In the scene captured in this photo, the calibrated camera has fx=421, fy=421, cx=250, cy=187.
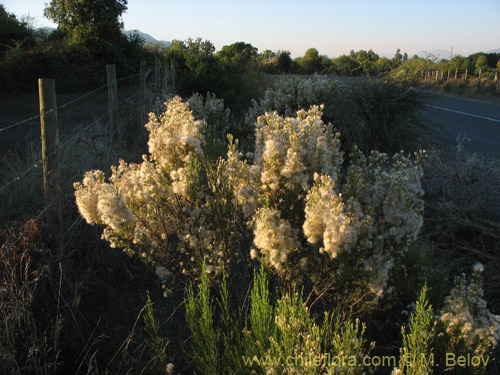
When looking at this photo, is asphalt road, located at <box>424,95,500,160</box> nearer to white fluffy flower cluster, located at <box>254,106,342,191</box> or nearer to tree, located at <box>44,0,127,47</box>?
white fluffy flower cluster, located at <box>254,106,342,191</box>

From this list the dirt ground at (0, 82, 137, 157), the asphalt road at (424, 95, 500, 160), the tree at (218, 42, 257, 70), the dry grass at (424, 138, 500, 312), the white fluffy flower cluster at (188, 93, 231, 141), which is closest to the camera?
the dry grass at (424, 138, 500, 312)

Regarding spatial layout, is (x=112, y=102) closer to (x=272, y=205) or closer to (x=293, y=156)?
(x=272, y=205)

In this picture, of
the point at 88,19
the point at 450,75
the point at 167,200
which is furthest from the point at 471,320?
the point at 450,75

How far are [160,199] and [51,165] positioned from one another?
1.33 meters

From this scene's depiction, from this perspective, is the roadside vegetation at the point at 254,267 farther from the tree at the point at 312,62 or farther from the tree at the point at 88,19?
the tree at the point at 312,62

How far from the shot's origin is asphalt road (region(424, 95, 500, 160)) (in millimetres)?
9125

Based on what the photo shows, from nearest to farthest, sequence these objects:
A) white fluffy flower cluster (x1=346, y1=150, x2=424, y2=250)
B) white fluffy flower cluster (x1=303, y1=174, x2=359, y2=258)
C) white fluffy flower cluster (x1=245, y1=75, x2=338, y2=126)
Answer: white fluffy flower cluster (x1=303, y1=174, x2=359, y2=258) < white fluffy flower cluster (x1=346, y1=150, x2=424, y2=250) < white fluffy flower cluster (x1=245, y1=75, x2=338, y2=126)

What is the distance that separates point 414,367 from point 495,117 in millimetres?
14469

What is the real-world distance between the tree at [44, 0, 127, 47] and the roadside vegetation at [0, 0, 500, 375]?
1124 centimetres

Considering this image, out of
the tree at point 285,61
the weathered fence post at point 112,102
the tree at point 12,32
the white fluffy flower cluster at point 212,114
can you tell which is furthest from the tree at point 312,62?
the weathered fence post at point 112,102

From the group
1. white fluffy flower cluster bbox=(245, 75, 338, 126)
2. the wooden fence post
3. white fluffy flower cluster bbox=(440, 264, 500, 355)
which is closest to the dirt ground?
white fluffy flower cluster bbox=(245, 75, 338, 126)

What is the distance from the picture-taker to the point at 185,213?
8.87ft

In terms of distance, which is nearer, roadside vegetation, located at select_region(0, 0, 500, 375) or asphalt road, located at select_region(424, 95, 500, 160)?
roadside vegetation, located at select_region(0, 0, 500, 375)

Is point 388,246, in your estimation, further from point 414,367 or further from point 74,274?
point 74,274
